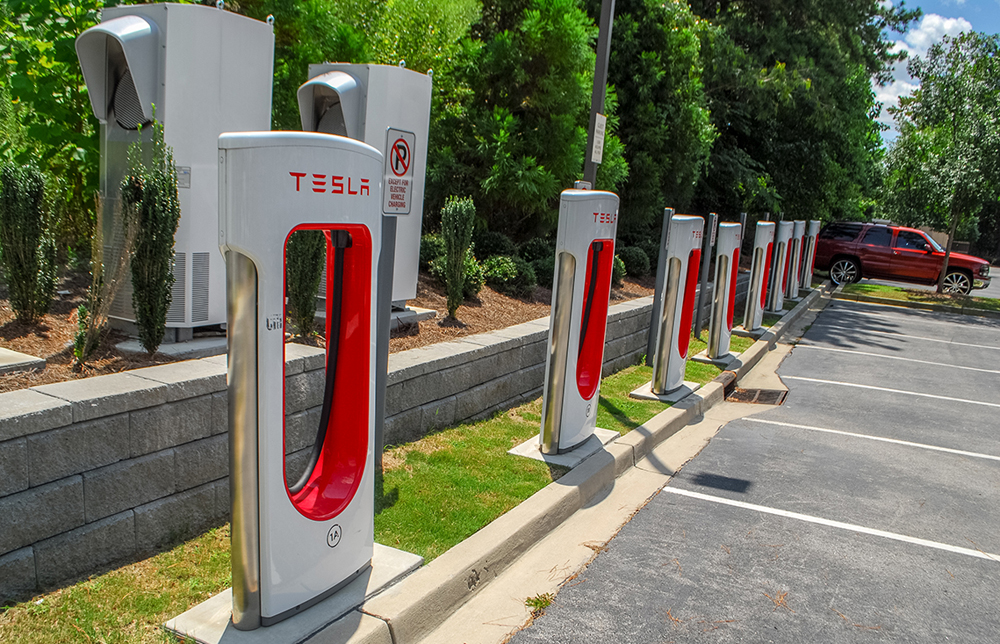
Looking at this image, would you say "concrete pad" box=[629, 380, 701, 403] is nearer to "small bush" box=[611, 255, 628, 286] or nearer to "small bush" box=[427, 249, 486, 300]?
"small bush" box=[427, 249, 486, 300]

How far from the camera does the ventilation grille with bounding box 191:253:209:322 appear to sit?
5.40m

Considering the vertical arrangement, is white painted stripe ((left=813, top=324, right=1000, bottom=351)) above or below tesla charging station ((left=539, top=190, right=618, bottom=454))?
below

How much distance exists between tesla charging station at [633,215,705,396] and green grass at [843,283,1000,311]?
13.7 meters

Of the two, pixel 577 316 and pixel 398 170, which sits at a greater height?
pixel 398 170

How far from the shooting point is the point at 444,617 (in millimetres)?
3641

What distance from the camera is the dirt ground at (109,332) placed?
4363 millimetres

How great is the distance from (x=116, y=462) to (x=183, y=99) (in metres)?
2.83

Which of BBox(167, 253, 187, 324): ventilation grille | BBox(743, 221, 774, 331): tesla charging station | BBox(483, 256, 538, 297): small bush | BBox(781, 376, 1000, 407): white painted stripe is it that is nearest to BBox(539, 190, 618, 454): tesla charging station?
BBox(167, 253, 187, 324): ventilation grille

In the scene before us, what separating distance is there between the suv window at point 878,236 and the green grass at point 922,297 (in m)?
1.27

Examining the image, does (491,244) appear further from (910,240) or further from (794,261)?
(910,240)

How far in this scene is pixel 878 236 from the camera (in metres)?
21.9

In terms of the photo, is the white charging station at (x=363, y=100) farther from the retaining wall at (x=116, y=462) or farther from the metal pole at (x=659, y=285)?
the metal pole at (x=659, y=285)

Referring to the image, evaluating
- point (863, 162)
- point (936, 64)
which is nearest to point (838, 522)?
point (863, 162)

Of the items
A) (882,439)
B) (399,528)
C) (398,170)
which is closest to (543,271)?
(882,439)
